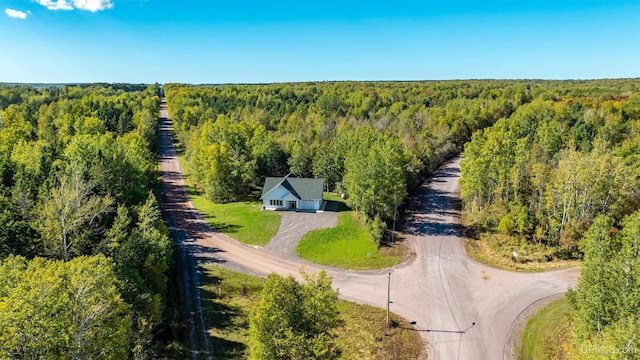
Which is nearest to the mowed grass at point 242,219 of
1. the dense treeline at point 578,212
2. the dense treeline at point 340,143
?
the dense treeline at point 340,143

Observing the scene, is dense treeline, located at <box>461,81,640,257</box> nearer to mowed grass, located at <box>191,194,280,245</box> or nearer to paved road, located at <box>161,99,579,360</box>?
paved road, located at <box>161,99,579,360</box>

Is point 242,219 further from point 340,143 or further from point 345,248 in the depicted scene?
point 340,143

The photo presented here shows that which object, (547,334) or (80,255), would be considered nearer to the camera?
(547,334)

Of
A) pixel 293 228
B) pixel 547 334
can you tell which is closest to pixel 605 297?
pixel 547 334

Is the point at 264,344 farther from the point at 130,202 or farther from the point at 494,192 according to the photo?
the point at 494,192

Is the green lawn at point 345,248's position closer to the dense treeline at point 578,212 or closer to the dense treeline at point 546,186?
the dense treeline at point 578,212

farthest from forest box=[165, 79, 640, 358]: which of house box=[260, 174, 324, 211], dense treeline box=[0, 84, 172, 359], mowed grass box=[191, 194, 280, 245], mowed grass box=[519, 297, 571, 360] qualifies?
dense treeline box=[0, 84, 172, 359]
